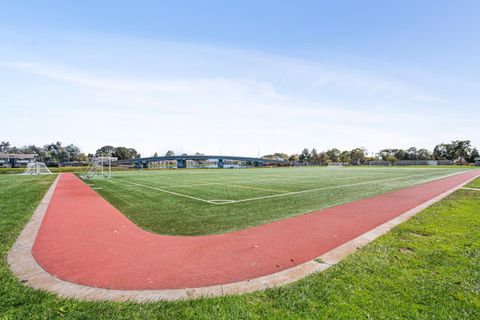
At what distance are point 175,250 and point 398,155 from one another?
166 meters

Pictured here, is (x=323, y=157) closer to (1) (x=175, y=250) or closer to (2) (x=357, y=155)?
(2) (x=357, y=155)

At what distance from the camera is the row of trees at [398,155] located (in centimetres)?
11712

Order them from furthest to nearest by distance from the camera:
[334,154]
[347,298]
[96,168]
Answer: [334,154]
[96,168]
[347,298]

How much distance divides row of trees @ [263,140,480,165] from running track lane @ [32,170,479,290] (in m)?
147

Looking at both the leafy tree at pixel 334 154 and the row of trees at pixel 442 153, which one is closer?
the row of trees at pixel 442 153

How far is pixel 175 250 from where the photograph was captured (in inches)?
212

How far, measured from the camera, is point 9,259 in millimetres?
4766

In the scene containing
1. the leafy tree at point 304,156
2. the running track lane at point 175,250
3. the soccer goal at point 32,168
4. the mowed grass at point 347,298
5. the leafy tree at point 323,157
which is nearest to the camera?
the mowed grass at point 347,298

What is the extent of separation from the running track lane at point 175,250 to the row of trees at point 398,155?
14653cm

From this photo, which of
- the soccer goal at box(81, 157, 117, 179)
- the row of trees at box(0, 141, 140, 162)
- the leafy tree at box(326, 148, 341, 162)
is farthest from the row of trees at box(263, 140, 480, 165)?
the soccer goal at box(81, 157, 117, 179)

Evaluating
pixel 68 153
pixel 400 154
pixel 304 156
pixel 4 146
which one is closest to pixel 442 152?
pixel 400 154

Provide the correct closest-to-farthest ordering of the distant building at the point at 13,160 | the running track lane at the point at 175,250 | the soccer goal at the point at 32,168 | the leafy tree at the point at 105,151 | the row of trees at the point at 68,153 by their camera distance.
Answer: the running track lane at the point at 175,250 → the soccer goal at the point at 32,168 → the leafy tree at the point at 105,151 → the distant building at the point at 13,160 → the row of trees at the point at 68,153

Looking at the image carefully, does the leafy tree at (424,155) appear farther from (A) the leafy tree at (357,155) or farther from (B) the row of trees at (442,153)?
(A) the leafy tree at (357,155)

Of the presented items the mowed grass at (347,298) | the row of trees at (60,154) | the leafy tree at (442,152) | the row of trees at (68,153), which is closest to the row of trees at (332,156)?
the leafy tree at (442,152)
